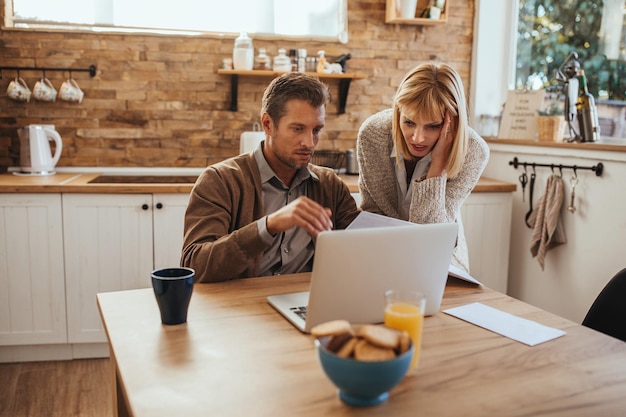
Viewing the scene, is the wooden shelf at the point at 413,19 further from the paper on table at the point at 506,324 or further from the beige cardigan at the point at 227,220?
the paper on table at the point at 506,324

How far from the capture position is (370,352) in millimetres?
909

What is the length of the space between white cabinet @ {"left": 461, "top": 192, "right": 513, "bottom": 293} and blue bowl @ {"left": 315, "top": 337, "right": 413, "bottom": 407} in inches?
95.2

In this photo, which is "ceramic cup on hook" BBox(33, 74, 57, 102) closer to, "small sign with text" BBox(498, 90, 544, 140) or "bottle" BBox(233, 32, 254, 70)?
"bottle" BBox(233, 32, 254, 70)

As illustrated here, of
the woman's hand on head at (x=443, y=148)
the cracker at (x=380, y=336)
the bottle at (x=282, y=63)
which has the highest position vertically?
the bottle at (x=282, y=63)

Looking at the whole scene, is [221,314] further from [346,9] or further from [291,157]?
[346,9]

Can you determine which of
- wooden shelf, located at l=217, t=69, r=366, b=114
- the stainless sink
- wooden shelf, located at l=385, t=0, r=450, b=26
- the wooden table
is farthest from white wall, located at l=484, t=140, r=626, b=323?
the stainless sink

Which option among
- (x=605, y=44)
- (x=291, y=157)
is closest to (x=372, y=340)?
(x=291, y=157)

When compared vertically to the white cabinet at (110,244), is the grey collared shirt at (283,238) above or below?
above

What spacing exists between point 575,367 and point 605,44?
2.32m

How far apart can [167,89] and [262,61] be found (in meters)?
0.55

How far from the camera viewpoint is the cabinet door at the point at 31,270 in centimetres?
283

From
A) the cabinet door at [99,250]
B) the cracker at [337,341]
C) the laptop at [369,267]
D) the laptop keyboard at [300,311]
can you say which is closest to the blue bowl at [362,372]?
the cracker at [337,341]

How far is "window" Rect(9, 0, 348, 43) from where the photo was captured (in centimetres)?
325

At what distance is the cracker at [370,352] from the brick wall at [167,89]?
8.87ft
